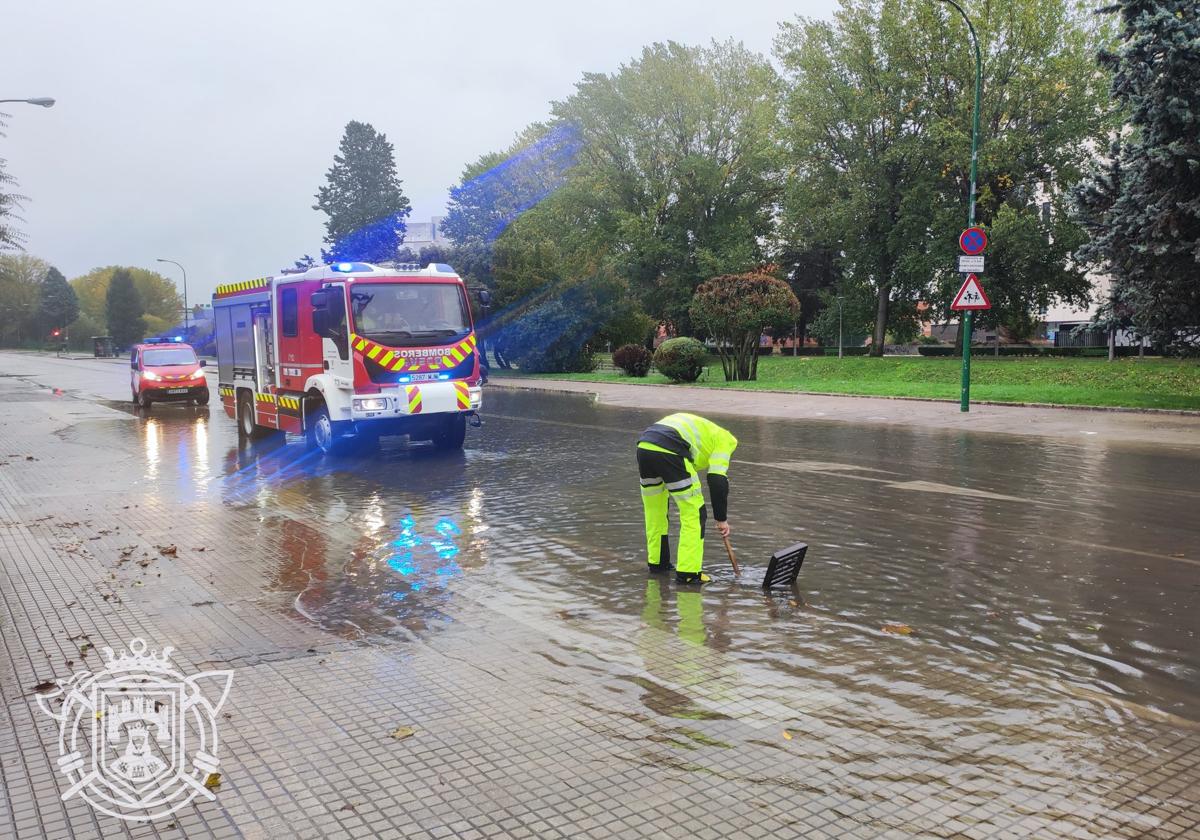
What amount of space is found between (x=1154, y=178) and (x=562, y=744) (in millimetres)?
19914

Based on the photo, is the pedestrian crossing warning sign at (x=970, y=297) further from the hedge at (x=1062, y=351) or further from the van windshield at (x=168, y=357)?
the van windshield at (x=168, y=357)

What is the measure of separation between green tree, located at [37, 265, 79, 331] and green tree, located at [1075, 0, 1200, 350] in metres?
125

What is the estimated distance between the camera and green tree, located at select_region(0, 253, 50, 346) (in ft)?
383

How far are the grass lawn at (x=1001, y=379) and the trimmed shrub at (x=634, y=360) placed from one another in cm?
60

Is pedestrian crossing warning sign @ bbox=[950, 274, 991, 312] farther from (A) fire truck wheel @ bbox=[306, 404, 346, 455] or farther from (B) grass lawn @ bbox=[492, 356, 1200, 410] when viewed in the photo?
(A) fire truck wheel @ bbox=[306, 404, 346, 455]

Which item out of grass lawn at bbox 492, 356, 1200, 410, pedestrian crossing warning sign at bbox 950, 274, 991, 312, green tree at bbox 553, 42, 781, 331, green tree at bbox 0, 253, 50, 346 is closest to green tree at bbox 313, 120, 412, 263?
green tree at bbox 553, 42, 781, 331

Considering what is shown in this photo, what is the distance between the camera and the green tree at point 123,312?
102562 millimetres

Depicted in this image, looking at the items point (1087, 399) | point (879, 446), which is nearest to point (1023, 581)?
point (879, 446)

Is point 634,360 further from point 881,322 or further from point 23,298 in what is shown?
point 23,298

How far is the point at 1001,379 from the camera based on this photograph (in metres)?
30.9

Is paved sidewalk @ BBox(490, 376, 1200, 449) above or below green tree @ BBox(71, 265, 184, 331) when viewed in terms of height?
below

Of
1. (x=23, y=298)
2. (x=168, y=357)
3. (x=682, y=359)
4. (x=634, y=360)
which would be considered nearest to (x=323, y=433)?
(x=168, y=357)

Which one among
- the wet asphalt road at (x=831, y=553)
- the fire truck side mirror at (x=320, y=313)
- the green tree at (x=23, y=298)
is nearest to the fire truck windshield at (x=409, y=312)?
the fire truck side mirror at (x=320, y=313)

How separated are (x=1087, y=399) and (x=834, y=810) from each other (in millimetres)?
21120
